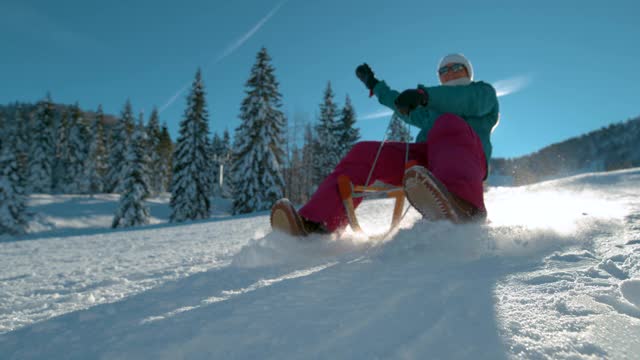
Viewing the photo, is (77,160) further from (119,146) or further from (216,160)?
(216,160)

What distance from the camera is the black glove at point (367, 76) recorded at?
2697mm

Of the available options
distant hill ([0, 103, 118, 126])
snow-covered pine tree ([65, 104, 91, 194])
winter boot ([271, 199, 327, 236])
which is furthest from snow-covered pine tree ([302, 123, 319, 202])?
winter boot ([271, 199, 327, 236])

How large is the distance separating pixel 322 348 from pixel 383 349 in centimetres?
13

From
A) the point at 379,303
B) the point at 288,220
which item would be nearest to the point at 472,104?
the point at 288,220

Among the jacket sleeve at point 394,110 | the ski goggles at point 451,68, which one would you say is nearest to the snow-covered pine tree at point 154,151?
the jacket sleeve at point 394,110

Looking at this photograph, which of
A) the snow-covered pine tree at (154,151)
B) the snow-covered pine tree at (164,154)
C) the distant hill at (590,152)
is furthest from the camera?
the snow-covered pine tree at (164,154)

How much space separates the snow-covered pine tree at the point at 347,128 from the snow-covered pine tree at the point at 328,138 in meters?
0.32

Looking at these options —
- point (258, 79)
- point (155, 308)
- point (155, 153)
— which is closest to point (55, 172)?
point (155, 153)

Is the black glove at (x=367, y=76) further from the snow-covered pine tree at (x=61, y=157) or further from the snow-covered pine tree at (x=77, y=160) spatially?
the snow-covered pine tree at (x=61, y=157)

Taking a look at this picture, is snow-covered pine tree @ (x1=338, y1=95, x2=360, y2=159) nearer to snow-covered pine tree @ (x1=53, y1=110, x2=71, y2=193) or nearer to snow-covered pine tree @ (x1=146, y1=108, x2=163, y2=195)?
snow-covered pine tree @ (x1=146, y1=108, x2=163, y2=195)

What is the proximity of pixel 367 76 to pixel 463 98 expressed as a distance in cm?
78

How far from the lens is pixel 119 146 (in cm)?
3622

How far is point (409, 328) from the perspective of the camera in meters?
0.81

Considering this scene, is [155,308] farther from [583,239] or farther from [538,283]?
[583,239]
